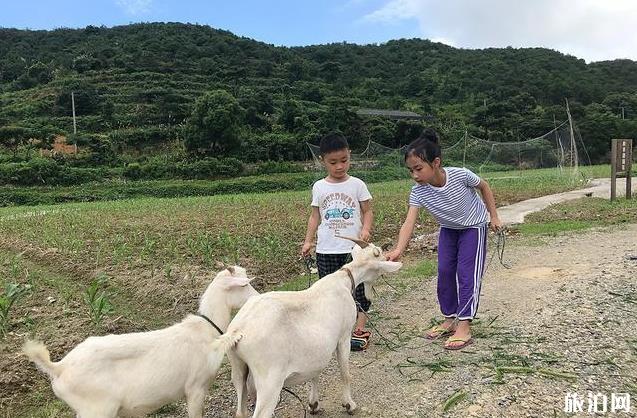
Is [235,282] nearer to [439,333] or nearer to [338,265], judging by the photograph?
[338,265]

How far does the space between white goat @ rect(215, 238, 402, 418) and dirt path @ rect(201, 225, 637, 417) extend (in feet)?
1.81

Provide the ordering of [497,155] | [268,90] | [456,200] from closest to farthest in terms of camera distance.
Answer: [456,200] → [497,155] → [268,90]

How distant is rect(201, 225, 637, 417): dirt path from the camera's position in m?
3.72

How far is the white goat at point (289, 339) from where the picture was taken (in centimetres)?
322

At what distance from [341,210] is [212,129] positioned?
1548 inches

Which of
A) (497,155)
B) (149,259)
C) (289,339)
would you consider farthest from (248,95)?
(289,339)

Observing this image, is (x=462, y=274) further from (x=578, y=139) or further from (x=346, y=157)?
(x=578, y=139)

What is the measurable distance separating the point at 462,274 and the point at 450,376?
1148 mm

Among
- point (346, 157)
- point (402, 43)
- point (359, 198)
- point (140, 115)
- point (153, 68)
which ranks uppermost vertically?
point (402, 43)

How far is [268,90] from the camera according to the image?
70938mm

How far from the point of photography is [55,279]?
862cm

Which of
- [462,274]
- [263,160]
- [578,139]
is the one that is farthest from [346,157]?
[578,139]

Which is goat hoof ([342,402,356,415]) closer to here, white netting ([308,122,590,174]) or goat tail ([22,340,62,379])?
goat tail ([22,340,62,379])

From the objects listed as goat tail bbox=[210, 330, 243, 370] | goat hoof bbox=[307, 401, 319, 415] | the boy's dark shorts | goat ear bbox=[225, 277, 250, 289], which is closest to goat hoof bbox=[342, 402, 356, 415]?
goat hoof bbox=[307, 401, 319, 415]
